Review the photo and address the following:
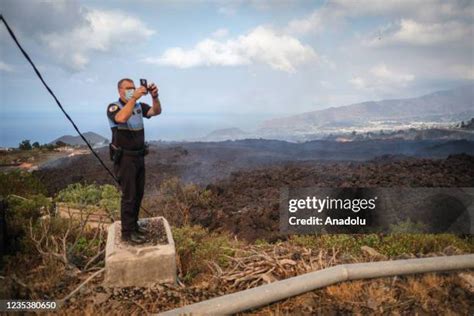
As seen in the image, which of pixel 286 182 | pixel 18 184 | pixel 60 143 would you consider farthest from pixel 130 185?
pixel 60 143

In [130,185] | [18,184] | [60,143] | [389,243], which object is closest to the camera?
[130,185]

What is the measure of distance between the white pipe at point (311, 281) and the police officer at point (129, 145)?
125 cm

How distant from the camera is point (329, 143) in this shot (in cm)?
1798

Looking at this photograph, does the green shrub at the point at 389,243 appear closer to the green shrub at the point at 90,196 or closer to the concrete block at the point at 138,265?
the concrete block at the point at 138,265

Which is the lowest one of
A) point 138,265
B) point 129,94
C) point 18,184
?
point 138,265

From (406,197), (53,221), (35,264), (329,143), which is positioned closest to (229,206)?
(406,197)

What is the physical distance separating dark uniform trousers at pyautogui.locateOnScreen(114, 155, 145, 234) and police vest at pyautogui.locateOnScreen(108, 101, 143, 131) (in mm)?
299

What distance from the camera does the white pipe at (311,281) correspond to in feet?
12.4

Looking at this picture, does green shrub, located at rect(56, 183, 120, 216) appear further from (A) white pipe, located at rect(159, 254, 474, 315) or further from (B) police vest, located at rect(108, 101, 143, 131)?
(A) white pipe, located at rect(159, 254, 474, 315)

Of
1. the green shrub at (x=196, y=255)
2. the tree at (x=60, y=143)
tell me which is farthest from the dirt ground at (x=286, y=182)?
the tree at (x=60, y=143)

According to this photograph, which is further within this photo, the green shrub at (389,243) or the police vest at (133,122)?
the green shrub at (389,243)

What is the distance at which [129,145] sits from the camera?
4395 mm

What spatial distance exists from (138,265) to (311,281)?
174cm

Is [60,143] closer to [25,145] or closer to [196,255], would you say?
[25,145]
